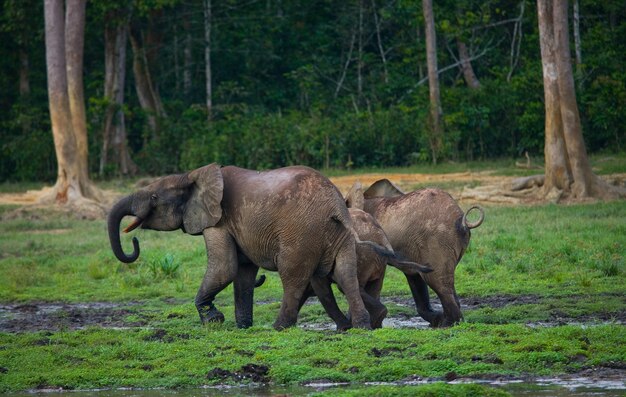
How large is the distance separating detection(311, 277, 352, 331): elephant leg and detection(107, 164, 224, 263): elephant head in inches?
46.1

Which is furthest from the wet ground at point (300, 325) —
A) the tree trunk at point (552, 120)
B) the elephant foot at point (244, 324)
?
the tree trunk at point (552, 120)

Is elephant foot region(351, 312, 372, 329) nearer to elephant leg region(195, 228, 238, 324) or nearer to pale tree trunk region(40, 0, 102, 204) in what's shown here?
elephant leg region(195, 228, 238, 324)

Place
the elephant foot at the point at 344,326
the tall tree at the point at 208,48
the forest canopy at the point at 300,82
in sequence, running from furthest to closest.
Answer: the tall tree at the point at 208,48 < the forest canopy at the point at 300,82 < the elephant foot at the point at 344,326

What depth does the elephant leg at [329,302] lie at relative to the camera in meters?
11.6

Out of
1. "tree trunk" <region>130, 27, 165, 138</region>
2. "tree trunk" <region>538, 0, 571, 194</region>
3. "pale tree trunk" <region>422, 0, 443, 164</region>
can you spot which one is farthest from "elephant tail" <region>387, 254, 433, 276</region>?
"tree trunk" <region>130, 27, 165, 138</region>

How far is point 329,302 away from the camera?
11.7 meters

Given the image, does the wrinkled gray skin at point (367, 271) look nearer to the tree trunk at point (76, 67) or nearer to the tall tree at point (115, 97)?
the tree trunk at point (76, 67)

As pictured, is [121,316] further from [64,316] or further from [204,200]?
[204,200]

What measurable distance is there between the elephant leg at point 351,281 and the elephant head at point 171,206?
1393 millimetres

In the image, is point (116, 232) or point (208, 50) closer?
point (116, 232)

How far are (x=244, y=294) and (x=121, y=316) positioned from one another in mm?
1957

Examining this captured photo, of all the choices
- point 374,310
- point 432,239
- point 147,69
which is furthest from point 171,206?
point 147,69

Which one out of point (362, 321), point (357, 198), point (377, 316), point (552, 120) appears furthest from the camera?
point (552, 120)

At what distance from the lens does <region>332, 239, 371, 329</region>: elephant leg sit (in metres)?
11.0
